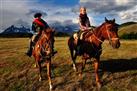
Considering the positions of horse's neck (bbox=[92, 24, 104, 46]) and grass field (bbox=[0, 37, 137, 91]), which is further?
grass field (bbox=[0, 37, 137, 91])

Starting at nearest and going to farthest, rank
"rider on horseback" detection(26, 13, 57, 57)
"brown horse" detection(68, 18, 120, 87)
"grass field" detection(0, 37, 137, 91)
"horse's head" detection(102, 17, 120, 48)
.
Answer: "horse's head" detection(102, 17, 120, 48)
"brown horse" detection(68, 18, 120, 87)
"grass field" detection(0, 37, 137, 91)
"rider on horseback" detection(26, 13, 57, 57)

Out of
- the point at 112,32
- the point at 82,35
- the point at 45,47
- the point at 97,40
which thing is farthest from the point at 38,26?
the point at 112,32

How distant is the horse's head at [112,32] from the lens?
19.7m

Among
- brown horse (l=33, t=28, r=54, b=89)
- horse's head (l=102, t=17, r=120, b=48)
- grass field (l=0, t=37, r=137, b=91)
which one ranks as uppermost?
horse's head (l=102, t=17, r=120, b=48)

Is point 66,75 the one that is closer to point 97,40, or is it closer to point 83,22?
point 97,40

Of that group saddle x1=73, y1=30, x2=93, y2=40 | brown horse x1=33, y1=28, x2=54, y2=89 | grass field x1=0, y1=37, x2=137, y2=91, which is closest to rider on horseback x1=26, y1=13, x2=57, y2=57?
brown horse x1=33, y1=28, x2=54, y2=89

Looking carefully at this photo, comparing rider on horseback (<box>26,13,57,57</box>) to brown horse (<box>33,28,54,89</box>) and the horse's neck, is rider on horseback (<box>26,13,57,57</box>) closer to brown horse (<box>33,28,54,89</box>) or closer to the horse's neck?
brown horse (<box>33,28,54,89</box>)

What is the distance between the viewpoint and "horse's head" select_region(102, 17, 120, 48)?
19.7 meters

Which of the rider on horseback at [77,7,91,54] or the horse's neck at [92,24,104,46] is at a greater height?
the rider on horseback at [77,7,91,54]

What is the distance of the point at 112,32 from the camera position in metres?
19.9

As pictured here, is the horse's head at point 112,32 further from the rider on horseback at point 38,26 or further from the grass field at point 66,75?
the rider on horseback at point 38,26

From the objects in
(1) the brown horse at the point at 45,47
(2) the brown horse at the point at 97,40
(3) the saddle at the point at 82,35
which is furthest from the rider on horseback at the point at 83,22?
(1) the brown horse at the point at 45,47

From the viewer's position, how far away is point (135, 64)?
25781 millimetres

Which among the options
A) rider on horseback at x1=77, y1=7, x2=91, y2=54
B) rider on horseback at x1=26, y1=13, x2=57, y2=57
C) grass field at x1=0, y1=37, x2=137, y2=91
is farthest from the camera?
rider on horseback at x1=77, y1=7, x2=91, y2=54
